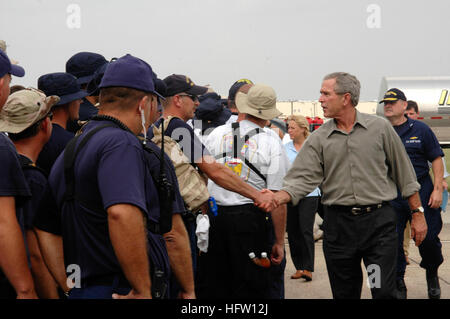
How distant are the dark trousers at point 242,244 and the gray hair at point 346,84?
1195 mm

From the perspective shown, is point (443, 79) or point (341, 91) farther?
point (443, 79)

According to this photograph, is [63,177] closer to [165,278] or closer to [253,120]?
[165,278]

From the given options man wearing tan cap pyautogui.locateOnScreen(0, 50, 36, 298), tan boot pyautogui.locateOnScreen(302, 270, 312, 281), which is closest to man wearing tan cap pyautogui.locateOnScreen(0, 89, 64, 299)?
man wearing tan cap pyautogui.locateOnScreen(0, 50, 36, 298)

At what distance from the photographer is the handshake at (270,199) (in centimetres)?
468

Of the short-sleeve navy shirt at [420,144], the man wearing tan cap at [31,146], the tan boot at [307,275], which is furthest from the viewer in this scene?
the tan boot at [307,275]

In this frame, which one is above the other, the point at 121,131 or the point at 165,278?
the point at 121,131

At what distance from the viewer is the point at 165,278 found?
2.66 m

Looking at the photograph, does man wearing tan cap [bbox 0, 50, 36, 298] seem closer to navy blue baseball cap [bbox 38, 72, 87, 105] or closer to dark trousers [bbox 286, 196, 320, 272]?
navy blue baseball cap [bbox 38, 72, 87, 105]

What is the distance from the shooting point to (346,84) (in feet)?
15.5

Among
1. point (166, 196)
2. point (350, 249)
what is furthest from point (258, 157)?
point (166, 196)

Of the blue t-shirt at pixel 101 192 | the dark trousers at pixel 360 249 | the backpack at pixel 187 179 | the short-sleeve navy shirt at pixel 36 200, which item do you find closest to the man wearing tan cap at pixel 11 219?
the short-sleeve navy shirt at pixel 36 200

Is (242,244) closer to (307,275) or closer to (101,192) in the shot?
(101,192)

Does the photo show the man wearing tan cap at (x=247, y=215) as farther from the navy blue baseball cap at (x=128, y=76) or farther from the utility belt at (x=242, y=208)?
the navy blue baseball cap at (x=128, y=76)

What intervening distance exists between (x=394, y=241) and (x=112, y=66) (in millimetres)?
2862
